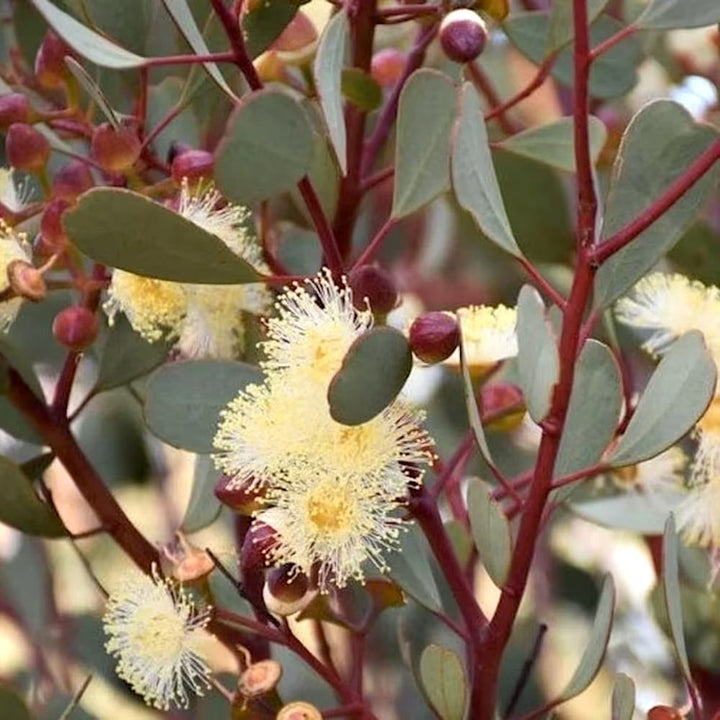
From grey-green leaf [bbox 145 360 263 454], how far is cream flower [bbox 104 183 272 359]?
0.04m

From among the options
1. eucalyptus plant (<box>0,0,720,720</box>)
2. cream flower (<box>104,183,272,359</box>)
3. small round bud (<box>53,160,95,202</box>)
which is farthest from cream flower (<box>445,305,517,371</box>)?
small round bud (<box>53,160,95,202</box>)

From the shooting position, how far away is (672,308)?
3.05ft

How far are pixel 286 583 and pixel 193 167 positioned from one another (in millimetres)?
217

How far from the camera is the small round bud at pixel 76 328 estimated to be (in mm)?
875

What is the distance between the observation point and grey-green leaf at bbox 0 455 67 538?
0.92 m

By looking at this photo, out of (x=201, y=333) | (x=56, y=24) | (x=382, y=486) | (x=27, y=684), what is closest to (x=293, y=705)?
(x=382, y=486)

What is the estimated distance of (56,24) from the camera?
697 millimetres

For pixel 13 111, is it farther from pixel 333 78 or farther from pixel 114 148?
pixel 333 78

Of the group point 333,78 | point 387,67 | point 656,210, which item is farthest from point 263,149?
point 387,67

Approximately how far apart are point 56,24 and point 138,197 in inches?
3.2

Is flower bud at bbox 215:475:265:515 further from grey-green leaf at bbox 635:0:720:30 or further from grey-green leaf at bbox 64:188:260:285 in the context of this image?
grey-green leaf at bbox 635:0:720:30

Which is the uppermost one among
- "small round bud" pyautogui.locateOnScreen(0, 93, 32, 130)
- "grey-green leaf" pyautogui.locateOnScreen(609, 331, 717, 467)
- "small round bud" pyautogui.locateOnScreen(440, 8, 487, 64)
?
"small round bud" pyautogui.locateOnScreen(440, 8, 487, 64)

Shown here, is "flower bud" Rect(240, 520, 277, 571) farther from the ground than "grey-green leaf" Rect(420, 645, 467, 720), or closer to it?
farther from the ground

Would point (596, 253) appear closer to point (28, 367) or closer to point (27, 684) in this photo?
point (28, 367)
